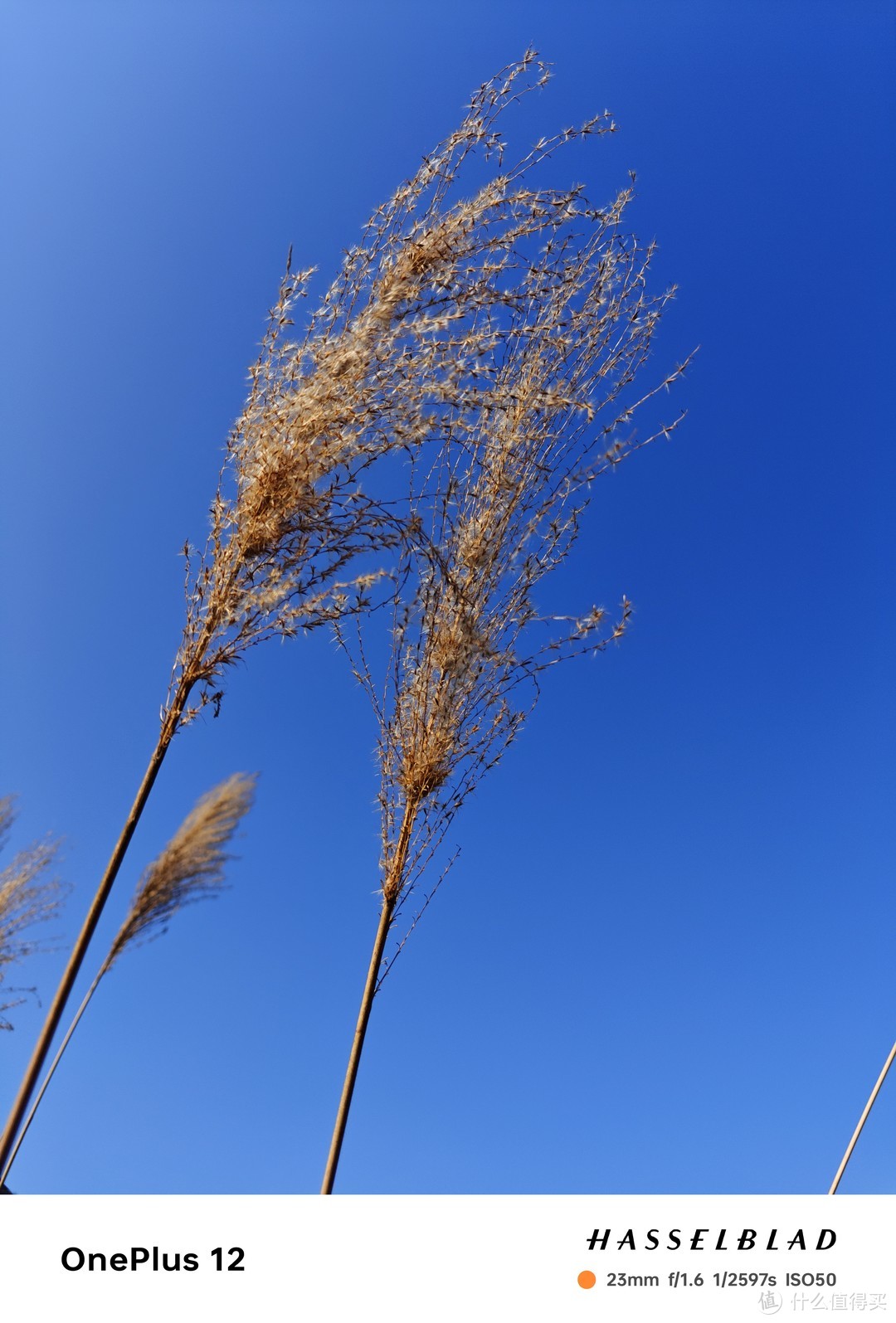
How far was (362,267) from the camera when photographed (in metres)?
1.99

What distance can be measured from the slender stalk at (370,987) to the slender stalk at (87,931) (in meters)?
0.85

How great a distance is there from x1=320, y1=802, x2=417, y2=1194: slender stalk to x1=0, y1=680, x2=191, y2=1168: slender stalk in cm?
85

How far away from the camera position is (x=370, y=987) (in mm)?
2141

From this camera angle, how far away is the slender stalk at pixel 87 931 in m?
1.25

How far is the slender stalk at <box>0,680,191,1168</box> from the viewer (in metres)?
1.25

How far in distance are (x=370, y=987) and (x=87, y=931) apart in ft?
3.15
